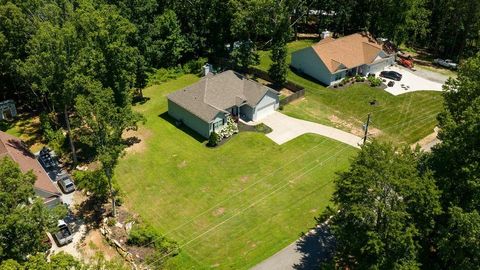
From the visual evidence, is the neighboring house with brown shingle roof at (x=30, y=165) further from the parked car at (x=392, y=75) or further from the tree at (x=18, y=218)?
the parked car at (x=392, y=75)

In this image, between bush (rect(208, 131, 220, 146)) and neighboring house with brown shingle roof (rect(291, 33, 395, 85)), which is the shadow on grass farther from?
neighboring house with brown shingle roof (rect(291, 33, 395, 85))

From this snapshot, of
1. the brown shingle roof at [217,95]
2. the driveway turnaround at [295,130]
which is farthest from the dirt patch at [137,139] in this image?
the driveway turnaround at [295,130]

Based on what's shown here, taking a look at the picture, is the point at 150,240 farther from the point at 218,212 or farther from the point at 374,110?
the point at 374,110

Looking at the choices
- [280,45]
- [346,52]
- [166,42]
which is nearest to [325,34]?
[346,52]

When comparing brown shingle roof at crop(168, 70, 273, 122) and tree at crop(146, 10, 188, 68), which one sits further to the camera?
tree at crop(146, 10, 188, 68)

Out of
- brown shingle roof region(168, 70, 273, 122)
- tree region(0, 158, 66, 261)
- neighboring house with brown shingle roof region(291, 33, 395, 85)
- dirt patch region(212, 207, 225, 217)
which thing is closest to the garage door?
brown shingle roof region(168, 70, 273, 122)

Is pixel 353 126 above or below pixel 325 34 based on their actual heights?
below

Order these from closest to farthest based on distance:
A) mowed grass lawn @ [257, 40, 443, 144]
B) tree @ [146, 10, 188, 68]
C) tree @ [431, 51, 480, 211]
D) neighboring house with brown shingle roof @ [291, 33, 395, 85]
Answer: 1. tree @ [431, 51, 480, 211]
2. mowed grass lawn @ [257, 40, 443, 144]
3. tree @ [146, 10, 188, 68]
4. neighboring house with brown shingle roof @ [291, 33, 395, 85]
